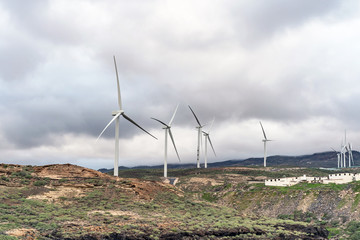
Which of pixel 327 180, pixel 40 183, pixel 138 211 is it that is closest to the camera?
pixel 138 211

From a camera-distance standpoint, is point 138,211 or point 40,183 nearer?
point 138,211

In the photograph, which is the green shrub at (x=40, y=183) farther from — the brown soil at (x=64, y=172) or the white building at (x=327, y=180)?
the white building at (x=327, y=180)

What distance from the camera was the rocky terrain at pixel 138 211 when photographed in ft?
158

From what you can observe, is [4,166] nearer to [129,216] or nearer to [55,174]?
[55,174]

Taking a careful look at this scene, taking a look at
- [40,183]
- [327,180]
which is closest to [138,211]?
[40,183]

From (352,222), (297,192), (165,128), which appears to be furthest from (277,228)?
(165,128)

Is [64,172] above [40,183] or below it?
above

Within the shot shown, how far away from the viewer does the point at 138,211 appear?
200ft

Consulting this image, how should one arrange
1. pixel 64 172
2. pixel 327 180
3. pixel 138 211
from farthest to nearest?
pixel 327 180, pixel 64 172, pixel 138 211

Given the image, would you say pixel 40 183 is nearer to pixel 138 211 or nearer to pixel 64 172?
pixel 64 172

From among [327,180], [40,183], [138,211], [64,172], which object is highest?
[64,172]

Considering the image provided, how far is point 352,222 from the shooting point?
69.9 meters

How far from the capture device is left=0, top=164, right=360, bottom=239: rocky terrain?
4809 cm

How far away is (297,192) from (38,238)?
69.6m
